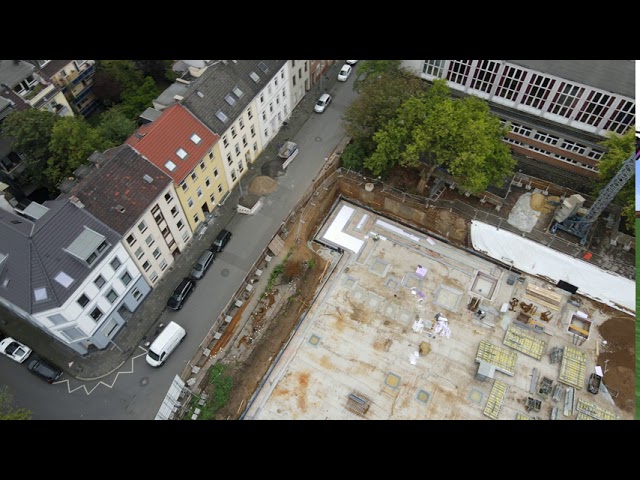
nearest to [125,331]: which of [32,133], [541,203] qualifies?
[32,133]

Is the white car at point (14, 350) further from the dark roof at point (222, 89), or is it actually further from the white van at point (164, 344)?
the dark roof at point (222, 89)

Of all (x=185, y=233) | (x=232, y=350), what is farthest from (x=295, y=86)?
(x=232, y=350)

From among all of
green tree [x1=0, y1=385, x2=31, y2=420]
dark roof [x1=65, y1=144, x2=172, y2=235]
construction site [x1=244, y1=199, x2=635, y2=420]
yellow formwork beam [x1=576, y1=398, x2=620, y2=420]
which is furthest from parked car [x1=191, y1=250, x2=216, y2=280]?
yellow formwork beam [x1=576, y1=398, x2=620, y2=420]

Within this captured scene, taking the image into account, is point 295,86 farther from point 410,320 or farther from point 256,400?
point 256,400

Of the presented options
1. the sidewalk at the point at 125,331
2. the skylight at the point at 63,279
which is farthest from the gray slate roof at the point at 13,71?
the skylight at the point at 63,279

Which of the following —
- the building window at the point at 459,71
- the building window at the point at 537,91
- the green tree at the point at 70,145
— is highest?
the building window at the point at 537,91

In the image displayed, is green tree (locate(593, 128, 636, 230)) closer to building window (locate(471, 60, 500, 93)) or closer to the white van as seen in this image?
building window (locate(471, 60, 500, 93))

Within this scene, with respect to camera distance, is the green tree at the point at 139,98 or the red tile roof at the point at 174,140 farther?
the green tree at the point at 139,98
